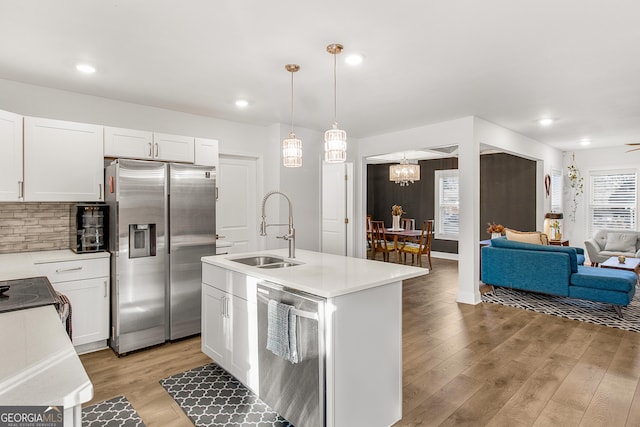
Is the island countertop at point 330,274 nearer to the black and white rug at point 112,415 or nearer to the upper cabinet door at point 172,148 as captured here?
the black and white rug at point 112,415

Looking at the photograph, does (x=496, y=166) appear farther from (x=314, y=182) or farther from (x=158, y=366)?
(x=158, y=366)

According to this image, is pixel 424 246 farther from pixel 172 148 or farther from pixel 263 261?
pixel 172 148

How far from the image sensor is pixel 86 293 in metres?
3.20

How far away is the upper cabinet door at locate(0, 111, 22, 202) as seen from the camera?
9.50ft

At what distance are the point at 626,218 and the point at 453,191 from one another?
10.8ft

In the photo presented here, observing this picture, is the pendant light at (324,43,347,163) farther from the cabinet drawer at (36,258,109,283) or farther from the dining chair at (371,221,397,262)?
the dining chair at (371,221,397,262)

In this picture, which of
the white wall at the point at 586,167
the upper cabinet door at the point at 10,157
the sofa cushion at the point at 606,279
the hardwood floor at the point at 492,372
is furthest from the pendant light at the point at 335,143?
the white wall at the point at 586,167

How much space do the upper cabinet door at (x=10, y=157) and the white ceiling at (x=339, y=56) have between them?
1.56ft

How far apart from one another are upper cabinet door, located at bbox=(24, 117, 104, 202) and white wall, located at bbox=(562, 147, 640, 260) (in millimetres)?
8852

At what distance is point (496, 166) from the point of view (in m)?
7.95

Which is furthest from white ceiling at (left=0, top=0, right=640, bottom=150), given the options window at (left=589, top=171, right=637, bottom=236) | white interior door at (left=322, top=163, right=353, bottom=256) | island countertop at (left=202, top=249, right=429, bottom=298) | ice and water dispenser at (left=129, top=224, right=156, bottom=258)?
window at (left=589, top=171, right=637, bottom=236)

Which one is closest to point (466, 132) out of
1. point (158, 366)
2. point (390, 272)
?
point (390, 272)

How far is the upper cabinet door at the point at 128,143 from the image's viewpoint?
3482 mm

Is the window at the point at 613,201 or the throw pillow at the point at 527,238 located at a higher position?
the window at the point at 613,201
